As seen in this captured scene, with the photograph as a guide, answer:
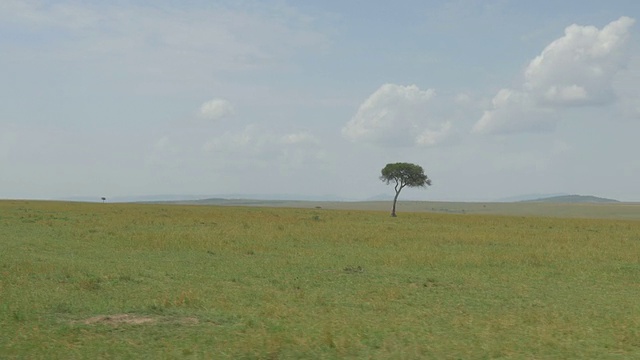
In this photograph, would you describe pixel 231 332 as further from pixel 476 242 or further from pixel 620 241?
pixel 620 241

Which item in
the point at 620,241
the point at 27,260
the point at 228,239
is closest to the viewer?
the point at 27,260

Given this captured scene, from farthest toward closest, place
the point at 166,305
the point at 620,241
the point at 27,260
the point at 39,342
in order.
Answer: the point at 620,241, the point at 27,260, the point at 166,305, the point at 39,342

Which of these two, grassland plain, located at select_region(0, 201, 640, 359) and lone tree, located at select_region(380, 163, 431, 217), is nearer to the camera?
grassland plain, located at select_region(0, 201, 640, 359)

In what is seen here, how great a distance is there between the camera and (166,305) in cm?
1560

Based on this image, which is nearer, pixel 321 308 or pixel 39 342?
pixel 39 342

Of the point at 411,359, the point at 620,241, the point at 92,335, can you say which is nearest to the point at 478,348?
the point at 411,359

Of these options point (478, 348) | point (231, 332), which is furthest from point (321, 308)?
point (478, 348)

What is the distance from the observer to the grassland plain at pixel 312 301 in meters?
11.8

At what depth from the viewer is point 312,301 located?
1678 cm

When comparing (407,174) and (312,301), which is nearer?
(312,301)

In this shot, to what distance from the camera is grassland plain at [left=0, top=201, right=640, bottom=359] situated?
11.8 meters

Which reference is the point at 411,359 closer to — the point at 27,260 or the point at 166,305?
the point at 166,305

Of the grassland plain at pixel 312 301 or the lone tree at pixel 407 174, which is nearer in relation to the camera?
the grassland plain at pixel 312 301

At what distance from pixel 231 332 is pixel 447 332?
4.30m
